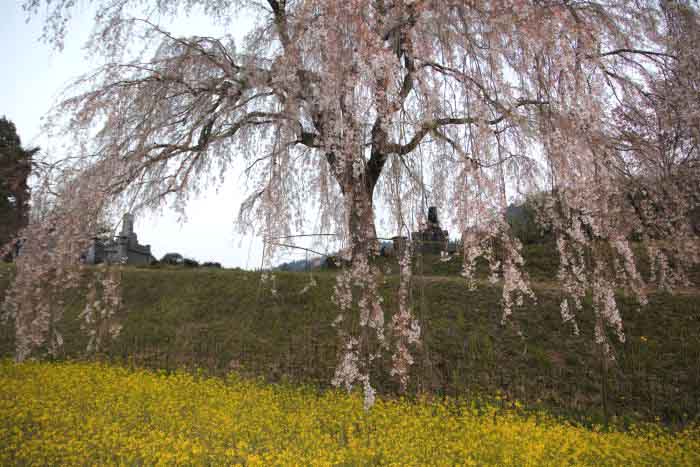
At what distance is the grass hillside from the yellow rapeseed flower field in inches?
31.1

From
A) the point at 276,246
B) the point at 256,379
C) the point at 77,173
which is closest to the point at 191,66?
the point at 77,173

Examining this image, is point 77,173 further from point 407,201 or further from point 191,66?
point 407,201

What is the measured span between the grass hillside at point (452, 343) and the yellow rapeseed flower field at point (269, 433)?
0.79m

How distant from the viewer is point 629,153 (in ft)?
18.8

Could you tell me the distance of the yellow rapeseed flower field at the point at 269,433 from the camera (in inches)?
186

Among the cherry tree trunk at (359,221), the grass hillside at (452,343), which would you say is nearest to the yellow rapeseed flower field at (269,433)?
the grass hillside at (452,343)

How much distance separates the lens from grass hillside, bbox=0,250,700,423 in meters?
7.81

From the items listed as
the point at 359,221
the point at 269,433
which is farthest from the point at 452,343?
the point at 359,221

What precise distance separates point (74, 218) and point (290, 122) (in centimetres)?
246

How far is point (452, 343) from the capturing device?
9.25m

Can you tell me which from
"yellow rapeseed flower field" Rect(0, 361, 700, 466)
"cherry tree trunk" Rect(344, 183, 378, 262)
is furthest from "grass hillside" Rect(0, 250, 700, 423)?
"cherry tree trunk" Rect(344, 183, 378, 262)

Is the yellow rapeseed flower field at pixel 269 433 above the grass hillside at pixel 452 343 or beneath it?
beneath

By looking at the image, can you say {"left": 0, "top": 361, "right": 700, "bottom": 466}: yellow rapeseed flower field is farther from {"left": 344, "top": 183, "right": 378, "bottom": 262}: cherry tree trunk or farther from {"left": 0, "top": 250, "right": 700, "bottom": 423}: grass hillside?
{"left": 344, "top": 183, "right": 378, "bottom": 262}: cherry tree trunk

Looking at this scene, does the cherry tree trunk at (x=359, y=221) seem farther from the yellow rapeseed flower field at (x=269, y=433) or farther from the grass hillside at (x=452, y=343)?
the grass hillside at (x=452, y=343)
